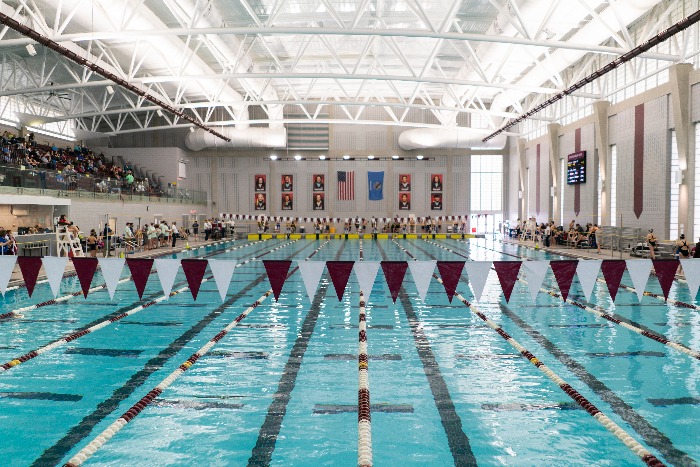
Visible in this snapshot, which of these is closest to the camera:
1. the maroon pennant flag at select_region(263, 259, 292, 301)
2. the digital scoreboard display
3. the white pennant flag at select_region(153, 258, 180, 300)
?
the maroon pennant flag at select_region(263, 259, 292, 301)

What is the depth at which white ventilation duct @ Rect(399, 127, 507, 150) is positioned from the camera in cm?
3619

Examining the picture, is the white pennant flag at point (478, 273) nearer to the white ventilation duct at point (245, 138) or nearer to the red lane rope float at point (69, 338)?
the red lane rope float at point (69, 338)

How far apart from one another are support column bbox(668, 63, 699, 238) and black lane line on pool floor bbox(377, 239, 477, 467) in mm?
13072

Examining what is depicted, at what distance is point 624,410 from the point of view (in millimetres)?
5371

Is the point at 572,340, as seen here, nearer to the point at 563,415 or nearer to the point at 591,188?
the point at 563,415

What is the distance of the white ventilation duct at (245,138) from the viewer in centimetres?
3716

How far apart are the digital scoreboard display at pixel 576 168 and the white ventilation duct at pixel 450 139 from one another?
7952 millimetres

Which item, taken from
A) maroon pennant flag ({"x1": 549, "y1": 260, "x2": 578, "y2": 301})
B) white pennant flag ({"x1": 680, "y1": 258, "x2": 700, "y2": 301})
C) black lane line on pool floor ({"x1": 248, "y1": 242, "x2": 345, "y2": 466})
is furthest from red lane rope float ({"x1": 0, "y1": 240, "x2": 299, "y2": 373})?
white pennant flag ({"x1": 680, "y1": 258, "x2": 700, "y2": 301})

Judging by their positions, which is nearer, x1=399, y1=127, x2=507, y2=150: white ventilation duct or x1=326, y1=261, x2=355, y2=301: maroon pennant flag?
x1=326, y1=261, x2=355, y2=301: maroon pennant flag

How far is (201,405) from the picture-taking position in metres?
5.49

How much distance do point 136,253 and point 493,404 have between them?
748 inches

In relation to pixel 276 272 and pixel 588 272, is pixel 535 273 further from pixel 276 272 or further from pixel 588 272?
pixel 276 272

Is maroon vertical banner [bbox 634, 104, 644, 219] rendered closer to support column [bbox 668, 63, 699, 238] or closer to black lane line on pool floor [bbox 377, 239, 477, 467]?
support column [bbox 668, 63, 699, 238]

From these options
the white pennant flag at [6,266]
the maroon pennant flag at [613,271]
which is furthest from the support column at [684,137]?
the white pennant flag at [6,266]
